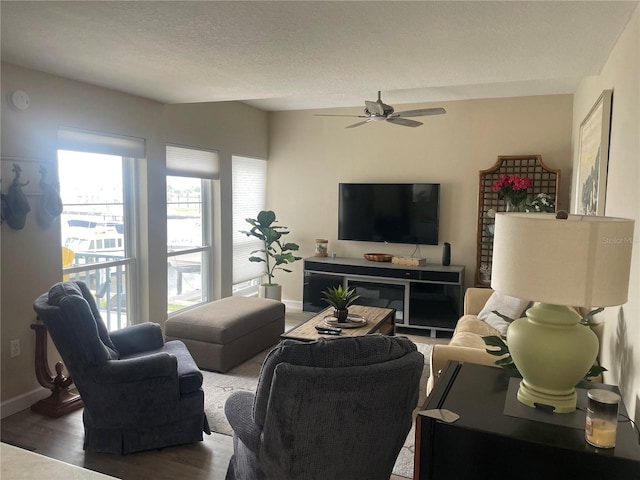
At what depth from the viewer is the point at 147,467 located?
2.70 metres

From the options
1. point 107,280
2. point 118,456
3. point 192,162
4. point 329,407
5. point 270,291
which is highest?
point 192,162

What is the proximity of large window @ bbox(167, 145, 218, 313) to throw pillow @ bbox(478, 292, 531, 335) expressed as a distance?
319 centimetres

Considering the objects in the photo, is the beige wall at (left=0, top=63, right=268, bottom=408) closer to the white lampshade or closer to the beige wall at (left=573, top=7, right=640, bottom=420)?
the white lampshade

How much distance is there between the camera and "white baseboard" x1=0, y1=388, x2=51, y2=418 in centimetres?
330

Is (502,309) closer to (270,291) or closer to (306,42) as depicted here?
(306,42)

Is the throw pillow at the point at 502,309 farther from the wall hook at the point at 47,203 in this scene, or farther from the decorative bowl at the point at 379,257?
the wall hook at the point at 47,203

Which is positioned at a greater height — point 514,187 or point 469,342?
point 514,187

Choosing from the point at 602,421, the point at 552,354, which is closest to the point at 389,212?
the point at 552,354

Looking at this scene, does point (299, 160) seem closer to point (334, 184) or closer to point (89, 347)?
point (334, 184)

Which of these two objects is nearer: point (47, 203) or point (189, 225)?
point (47, 203)

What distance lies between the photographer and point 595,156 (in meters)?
3.01

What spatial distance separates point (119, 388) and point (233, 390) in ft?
3.69

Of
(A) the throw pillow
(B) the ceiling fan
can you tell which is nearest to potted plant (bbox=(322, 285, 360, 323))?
(A) the throw pillow

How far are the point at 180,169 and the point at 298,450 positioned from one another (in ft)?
12.1
